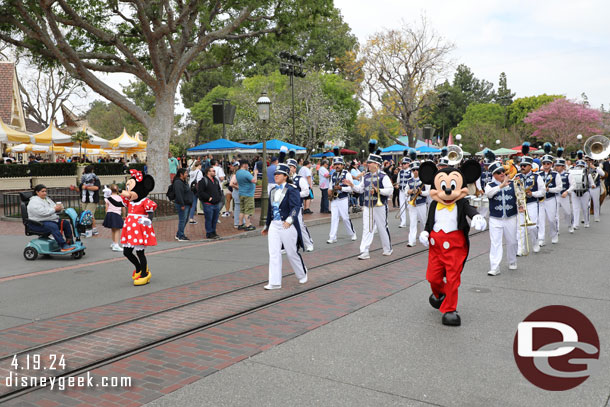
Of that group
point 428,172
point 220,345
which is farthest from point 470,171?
point 220,345

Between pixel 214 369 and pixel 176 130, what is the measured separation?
60.9 metres

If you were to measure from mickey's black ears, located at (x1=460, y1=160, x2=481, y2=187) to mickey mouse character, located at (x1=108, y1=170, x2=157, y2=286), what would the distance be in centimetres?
452

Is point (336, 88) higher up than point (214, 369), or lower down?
higher up

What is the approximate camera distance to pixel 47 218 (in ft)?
32.7

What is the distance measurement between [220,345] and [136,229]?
331 cm

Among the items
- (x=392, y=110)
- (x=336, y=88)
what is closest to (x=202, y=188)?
(x=392, y=110)

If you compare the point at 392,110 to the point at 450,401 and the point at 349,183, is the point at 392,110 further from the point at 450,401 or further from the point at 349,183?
the point at 450,401

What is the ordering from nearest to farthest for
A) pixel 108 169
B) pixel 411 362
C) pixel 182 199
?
pixel 411 362 < pixel 182 199 < pixel 108 169

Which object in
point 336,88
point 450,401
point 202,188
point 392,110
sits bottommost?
point 450,401

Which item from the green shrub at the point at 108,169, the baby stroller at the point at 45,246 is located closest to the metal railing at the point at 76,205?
the baby stroller at the point at 45,246

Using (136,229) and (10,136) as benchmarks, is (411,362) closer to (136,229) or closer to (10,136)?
(136,229)

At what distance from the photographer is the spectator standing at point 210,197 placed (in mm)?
12469

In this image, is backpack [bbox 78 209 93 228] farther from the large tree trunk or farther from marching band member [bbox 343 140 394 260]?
the large tree trunk

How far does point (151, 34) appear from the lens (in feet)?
55.4
